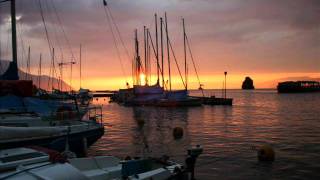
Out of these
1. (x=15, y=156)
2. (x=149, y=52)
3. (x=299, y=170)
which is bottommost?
(x=299, y=170)

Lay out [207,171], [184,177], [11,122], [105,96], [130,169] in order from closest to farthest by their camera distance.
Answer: [130,169] → [184,177] → [11,122] → [207,171] → [105,96]

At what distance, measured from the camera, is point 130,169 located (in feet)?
40.3

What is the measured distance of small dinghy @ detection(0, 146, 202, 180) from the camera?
29.1 feet

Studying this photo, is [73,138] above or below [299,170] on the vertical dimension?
above

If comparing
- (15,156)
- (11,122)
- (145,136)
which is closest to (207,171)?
(11,122)

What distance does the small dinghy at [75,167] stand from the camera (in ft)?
29.1

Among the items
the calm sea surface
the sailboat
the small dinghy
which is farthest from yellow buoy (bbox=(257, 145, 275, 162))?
the sailboat

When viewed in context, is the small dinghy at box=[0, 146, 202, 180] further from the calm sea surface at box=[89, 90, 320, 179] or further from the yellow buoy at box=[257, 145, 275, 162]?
the yellow buoy at box=[257, 145, 275, 162]

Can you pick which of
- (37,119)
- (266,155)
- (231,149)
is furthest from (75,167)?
(231,149)

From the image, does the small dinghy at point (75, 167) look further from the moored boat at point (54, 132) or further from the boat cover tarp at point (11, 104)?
the boat cover tarp at point (11, 104)

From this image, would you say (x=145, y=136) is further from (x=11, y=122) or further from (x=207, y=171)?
(x=11, y=122)

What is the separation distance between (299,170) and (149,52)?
72440 millimetres

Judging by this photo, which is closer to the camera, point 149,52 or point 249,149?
point 249,149

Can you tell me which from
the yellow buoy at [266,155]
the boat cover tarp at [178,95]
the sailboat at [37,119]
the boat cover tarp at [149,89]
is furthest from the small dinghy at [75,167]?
the boat cover tarp at [149,89]
